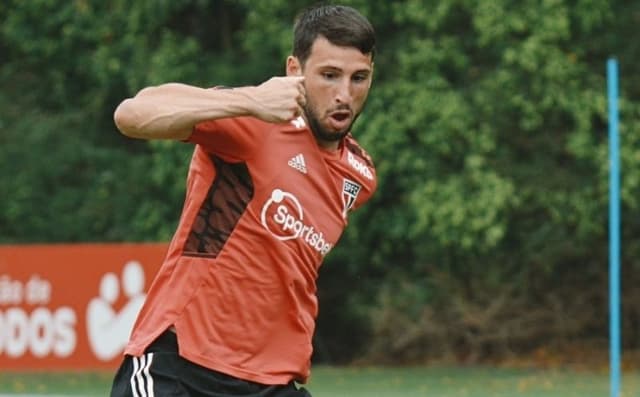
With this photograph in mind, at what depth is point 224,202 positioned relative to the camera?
15.3ft

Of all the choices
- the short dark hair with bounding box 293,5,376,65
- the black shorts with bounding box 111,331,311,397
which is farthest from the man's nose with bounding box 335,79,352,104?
the black shorts with bounding box 111,331,311,397

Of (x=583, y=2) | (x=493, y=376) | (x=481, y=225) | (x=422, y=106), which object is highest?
(x=583, y=2)

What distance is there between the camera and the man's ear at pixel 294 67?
478 cm

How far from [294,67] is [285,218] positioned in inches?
18.3

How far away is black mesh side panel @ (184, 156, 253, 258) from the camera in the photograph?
4637mm

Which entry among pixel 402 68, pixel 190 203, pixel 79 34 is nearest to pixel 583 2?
pixel 402 68

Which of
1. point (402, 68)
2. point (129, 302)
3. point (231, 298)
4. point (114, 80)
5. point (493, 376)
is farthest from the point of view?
point (114, 80)

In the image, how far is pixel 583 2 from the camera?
18.3m

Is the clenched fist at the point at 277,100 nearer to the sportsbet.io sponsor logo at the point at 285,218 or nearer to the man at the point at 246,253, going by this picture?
the man at the point at 246,253

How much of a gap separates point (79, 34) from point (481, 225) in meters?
6.35

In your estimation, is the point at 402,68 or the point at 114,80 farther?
the point at 114,80

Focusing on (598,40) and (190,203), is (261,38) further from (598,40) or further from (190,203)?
(190,203)

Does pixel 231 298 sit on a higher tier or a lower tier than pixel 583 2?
lower

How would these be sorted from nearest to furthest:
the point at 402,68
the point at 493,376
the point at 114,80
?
the point at 493,376, the point at 402,68, the point at 114,80
